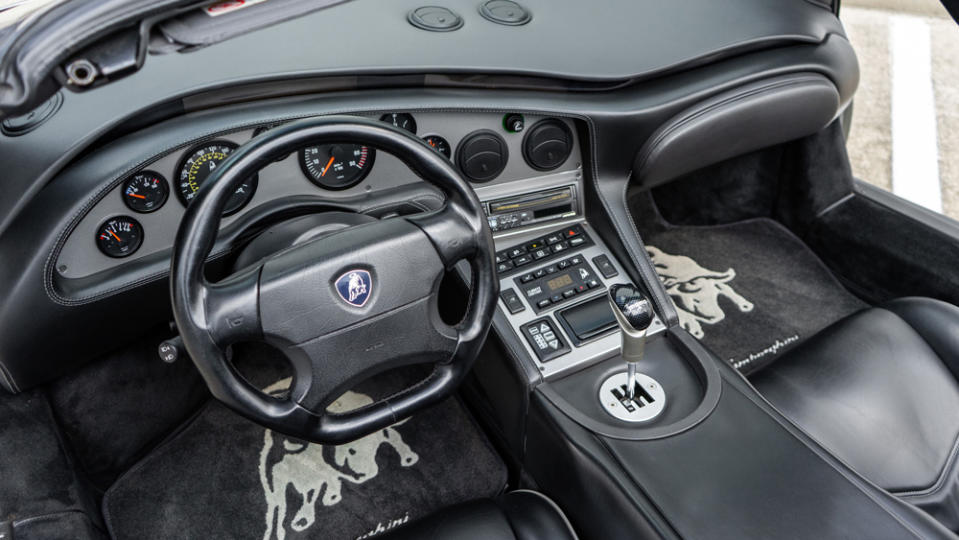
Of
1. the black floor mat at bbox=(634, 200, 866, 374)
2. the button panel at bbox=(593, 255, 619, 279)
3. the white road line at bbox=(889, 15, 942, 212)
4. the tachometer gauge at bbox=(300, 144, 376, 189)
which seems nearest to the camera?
the tachometer gauge at bbox=(300, 144, 376, 189)

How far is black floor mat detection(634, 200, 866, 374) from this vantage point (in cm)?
202

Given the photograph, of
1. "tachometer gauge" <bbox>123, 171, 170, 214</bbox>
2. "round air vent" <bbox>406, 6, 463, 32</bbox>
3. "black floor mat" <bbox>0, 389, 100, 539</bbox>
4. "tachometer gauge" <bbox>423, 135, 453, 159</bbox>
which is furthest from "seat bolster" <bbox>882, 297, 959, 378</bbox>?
"black floor mat" <bbox>0, 389, 100, 539</bbox>

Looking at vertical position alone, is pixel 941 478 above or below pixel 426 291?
below

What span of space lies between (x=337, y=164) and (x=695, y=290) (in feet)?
4.02

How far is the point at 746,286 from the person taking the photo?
218cm

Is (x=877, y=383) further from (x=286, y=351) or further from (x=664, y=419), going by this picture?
(x=286, y=351)

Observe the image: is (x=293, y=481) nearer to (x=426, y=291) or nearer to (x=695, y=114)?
(x=426, y=291)

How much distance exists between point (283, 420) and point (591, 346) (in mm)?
640

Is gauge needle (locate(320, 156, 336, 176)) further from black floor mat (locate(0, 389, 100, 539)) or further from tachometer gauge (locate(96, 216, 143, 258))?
black floor mat (locate(0, 389, 100, 539))

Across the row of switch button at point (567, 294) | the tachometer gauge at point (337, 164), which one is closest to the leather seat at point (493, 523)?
the row of switch button at point (567, 294)

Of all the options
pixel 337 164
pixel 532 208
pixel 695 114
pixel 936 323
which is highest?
pixel 337 164

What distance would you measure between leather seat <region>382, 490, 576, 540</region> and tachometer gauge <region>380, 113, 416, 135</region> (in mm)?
700

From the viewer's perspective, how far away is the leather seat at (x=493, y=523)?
1.16 m

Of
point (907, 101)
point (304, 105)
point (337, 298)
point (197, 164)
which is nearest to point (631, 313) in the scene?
point (337, 298)
